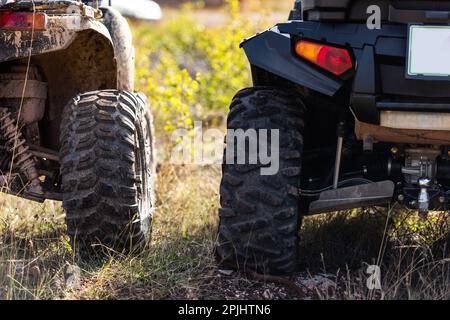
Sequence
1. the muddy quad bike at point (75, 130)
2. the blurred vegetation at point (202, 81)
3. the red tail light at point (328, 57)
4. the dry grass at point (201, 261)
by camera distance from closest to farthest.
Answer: the red tail light at point (328, 57) → the dry grass at point (201, 261) → the muddy quad bike at point (75, 130) → the blurred vegetation at point (202, 81)

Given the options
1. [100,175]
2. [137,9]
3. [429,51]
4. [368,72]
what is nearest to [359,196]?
[368,72]

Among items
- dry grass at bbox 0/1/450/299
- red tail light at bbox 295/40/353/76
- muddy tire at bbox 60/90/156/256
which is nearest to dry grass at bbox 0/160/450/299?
dry grass at bbox 0/1/450/299

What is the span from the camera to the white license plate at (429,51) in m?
3.71

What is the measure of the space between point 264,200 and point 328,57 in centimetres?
70

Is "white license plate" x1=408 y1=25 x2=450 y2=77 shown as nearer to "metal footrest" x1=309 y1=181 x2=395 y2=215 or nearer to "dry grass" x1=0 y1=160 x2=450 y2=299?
"metal footrest" x1=309 y1=181 x2=395 y2=215

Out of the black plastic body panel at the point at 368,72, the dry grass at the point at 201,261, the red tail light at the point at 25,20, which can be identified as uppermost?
the red tail light at the point at 25,20

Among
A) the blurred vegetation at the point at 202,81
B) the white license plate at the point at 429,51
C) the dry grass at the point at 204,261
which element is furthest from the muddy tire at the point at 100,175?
the blurred vegetation at the point at 202,81

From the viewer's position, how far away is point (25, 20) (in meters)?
4.09

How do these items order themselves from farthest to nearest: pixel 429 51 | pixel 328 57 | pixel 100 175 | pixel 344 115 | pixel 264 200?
1. pixel 100 175
2. pixel 344 115
3. pixel 264 200
4. pixel 328 57
5. pixel 429 51

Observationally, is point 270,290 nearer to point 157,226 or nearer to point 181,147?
point 157,226

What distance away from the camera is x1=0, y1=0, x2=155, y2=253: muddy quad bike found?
4242mm

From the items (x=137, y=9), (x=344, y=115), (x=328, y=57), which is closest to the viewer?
(x=328, y=57)

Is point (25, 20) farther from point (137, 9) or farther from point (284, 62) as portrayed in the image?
point (137, 9)

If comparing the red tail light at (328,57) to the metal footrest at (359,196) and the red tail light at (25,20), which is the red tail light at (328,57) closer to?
the metal footrest at (359,196)
